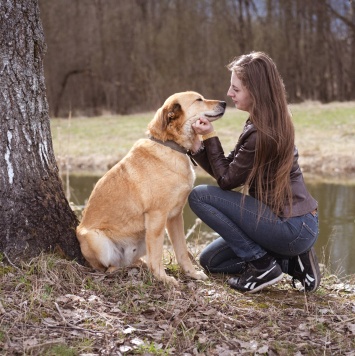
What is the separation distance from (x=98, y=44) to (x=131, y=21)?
166 cm

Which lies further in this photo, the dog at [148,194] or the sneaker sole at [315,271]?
the sneaker sole at [315,271]

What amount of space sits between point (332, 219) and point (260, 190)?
443 centimetres

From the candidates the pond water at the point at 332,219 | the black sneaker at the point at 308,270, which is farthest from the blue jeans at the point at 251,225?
the pond water at the point at 332,219

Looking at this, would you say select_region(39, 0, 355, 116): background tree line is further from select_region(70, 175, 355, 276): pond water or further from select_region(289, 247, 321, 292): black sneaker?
select_region(289, 247, 321, 292): black sneaker

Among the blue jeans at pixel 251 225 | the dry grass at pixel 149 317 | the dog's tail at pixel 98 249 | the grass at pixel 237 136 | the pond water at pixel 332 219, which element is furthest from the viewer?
the grass at pixel 237 136

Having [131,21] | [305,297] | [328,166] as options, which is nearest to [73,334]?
[305,297]

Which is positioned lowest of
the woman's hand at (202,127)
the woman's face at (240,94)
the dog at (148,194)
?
the dog at (148,194)

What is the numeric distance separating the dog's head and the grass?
5984 millimetres

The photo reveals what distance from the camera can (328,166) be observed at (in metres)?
11.4

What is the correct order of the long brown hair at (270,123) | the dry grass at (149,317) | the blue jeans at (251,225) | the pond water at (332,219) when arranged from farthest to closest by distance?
the pond water at (332,219)
the blue jeans at (251,225)
the long brown hair at (270,123)
the dry grass at (149,317)

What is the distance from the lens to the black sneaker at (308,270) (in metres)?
3.85

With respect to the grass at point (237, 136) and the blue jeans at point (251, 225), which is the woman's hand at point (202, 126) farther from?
the grass at point (237, 136)

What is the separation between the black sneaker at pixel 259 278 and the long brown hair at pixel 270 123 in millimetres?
434

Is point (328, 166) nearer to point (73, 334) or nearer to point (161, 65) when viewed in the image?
point (73, 334)
